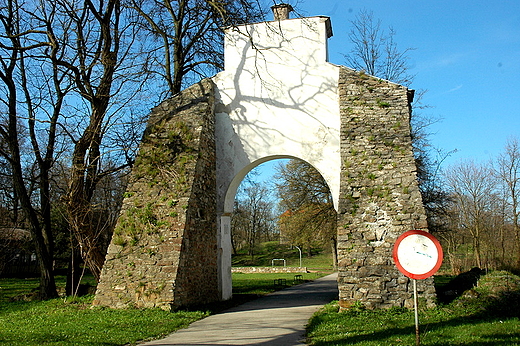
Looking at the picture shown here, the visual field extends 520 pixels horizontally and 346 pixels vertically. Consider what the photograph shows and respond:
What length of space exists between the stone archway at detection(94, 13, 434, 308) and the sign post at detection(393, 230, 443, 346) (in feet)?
15.1

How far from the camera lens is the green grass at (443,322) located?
20.8 ft

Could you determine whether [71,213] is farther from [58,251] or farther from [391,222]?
[58,251]

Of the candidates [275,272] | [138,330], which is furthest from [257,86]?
[275,272]

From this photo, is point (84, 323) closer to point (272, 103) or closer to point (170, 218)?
point (170, 218)

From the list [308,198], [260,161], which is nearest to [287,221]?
[308,198]

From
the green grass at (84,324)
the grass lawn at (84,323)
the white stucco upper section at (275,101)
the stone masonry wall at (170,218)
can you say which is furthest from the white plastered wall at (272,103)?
the green grass at (84,324)

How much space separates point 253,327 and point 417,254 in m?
4.18

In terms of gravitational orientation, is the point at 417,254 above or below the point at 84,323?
above

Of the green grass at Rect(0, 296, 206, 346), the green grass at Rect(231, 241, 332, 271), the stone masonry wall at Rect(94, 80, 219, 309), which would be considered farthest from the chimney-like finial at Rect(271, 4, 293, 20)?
the green grass at Rect(231, 241, 332, 271)

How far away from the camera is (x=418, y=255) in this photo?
5.22 metres

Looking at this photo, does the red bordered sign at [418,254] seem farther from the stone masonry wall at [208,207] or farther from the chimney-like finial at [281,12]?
the chimney-like finial at [281,12]

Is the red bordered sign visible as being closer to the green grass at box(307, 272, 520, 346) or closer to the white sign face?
the white sign face

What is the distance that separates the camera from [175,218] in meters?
10.6

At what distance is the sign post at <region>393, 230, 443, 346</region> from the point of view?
5.16 meters
